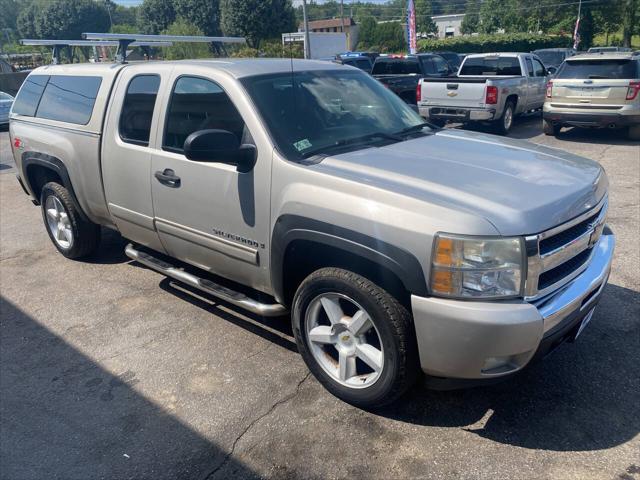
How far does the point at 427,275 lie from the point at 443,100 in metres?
9.79

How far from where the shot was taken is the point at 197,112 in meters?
3.73

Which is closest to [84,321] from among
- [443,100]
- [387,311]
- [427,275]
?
[387,311]

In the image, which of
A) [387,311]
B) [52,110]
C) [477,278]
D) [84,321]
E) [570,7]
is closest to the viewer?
[477,278]

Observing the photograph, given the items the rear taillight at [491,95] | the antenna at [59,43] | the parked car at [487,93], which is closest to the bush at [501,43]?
the parked car at [487,93]

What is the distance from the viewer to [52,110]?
521cm

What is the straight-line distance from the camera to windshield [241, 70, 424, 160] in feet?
11.0

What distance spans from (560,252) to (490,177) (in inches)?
21.2

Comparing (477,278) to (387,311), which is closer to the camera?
(477,278)

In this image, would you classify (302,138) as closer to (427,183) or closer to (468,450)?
(427,183)

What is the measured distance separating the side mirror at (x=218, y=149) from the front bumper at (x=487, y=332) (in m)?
1.35

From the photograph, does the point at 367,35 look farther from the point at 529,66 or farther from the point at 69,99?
the point at 69,99

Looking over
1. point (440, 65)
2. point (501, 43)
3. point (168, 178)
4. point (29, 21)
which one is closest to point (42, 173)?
point (168, 178)

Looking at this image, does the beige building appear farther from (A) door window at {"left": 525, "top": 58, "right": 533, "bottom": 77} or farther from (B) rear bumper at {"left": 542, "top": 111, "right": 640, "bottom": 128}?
(B) rear bumper at {"left": 542, "top": 111, "right": 640, "bottom": 128}

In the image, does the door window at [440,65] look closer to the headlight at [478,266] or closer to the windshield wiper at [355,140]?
the windshield wiper at [355,140]
